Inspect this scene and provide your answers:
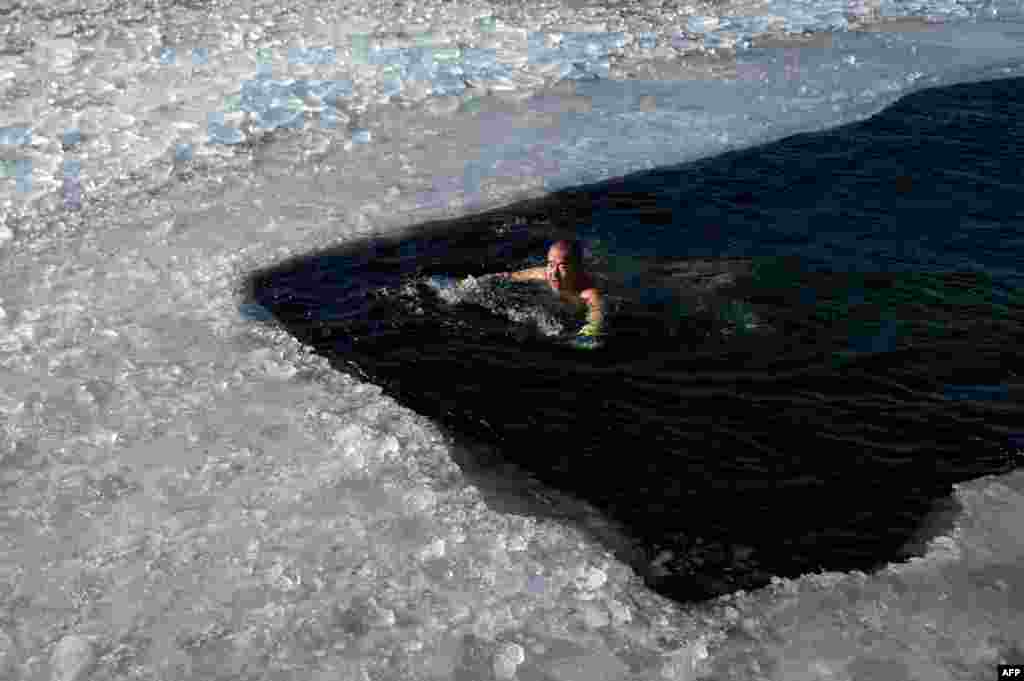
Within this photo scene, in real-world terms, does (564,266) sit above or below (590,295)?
above

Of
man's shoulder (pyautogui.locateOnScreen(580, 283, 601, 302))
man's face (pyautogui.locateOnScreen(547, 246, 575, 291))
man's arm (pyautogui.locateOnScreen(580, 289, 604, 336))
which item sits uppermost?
man's face (pyautogui.locateOnScreen(547, 246, 575, 291))

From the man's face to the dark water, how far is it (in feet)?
0.96

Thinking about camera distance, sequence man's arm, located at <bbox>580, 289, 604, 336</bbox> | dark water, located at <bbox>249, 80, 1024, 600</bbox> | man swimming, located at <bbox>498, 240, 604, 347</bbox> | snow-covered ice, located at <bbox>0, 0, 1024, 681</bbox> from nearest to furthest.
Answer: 1. snow-covered ice, located at <bbox>0, 0, 1024, 681</bbox>
2. dark water, located at <bbox>249, 80, 1024, 600</bbox>
3. man's arm, located at <bbox>580, 289, 604, 336</bbox>
4. man swimming, located at <bbox>498, 240, 604, 347</bbox>

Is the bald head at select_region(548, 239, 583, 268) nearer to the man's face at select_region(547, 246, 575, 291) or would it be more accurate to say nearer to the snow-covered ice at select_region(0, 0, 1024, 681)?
the man's face at select_region(547, 246, 575, 291)

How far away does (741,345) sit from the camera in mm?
5781

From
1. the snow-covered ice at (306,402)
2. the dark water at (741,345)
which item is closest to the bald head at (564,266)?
the dark water at (741,345)

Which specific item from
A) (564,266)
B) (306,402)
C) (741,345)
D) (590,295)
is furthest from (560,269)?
(306,402)

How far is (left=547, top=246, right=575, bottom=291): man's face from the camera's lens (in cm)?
609

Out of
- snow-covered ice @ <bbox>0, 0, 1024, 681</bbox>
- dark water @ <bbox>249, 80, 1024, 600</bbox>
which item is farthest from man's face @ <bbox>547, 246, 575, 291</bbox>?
snow-covered ice @ <bbox>0, 0, 1024, 681</bbox>

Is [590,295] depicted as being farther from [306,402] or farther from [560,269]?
[306,402]

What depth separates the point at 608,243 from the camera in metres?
6.96

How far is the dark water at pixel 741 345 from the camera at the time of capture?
15.1 feet

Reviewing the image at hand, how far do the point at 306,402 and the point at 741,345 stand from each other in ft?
7.70

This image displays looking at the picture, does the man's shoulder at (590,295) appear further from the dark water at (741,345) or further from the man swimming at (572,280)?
the dark water at (741,345)
